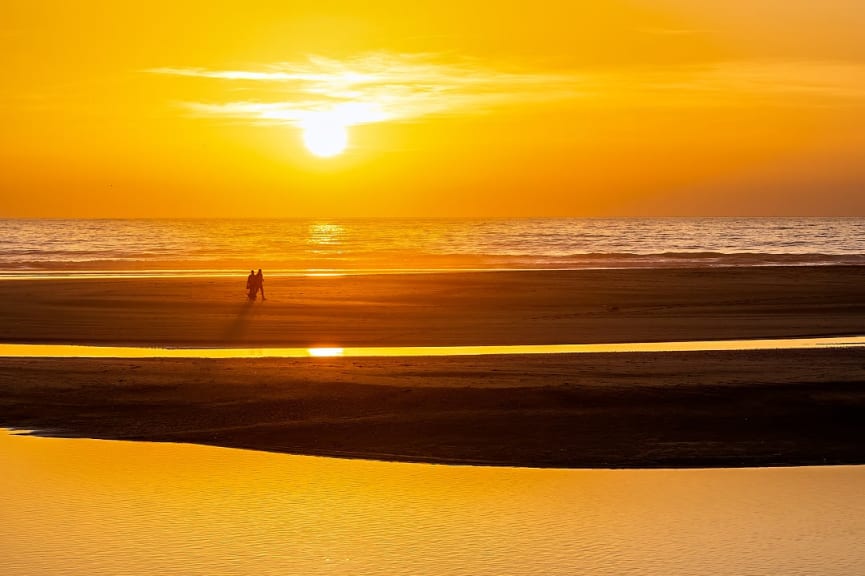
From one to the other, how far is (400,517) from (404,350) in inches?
555

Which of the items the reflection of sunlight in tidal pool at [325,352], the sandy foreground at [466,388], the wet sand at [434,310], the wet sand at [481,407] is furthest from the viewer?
the wet sand at [434,310]

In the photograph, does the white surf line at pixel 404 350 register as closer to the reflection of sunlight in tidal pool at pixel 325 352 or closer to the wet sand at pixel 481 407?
the reflection of sunlight in tidal pool at pixel 325 352

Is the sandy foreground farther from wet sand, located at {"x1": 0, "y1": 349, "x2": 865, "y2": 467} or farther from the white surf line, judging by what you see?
the white surf line

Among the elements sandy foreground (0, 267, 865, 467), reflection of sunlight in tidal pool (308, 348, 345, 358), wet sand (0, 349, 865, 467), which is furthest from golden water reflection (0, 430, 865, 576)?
reflection of sunlight in tidal pool (308, 348, 345, 358)

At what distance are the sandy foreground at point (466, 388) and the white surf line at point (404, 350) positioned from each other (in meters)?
1.18

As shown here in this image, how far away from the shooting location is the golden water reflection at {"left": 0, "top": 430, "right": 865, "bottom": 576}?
10.2m

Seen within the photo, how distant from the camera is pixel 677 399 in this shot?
18141mm

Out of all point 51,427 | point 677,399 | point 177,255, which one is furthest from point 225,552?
point 177,255

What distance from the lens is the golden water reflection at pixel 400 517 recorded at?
10.2 metres

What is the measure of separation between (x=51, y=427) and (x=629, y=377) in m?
10.6

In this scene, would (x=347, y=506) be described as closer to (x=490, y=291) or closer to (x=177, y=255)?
(x=490, y=291)

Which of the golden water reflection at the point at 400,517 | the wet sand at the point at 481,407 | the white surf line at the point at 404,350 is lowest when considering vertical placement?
the golden water reflection at the point at 400,517

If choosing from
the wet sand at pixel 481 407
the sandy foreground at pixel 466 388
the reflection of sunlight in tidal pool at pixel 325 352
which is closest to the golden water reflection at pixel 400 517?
the wet sand at pixel 481 407

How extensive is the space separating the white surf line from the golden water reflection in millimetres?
9972
